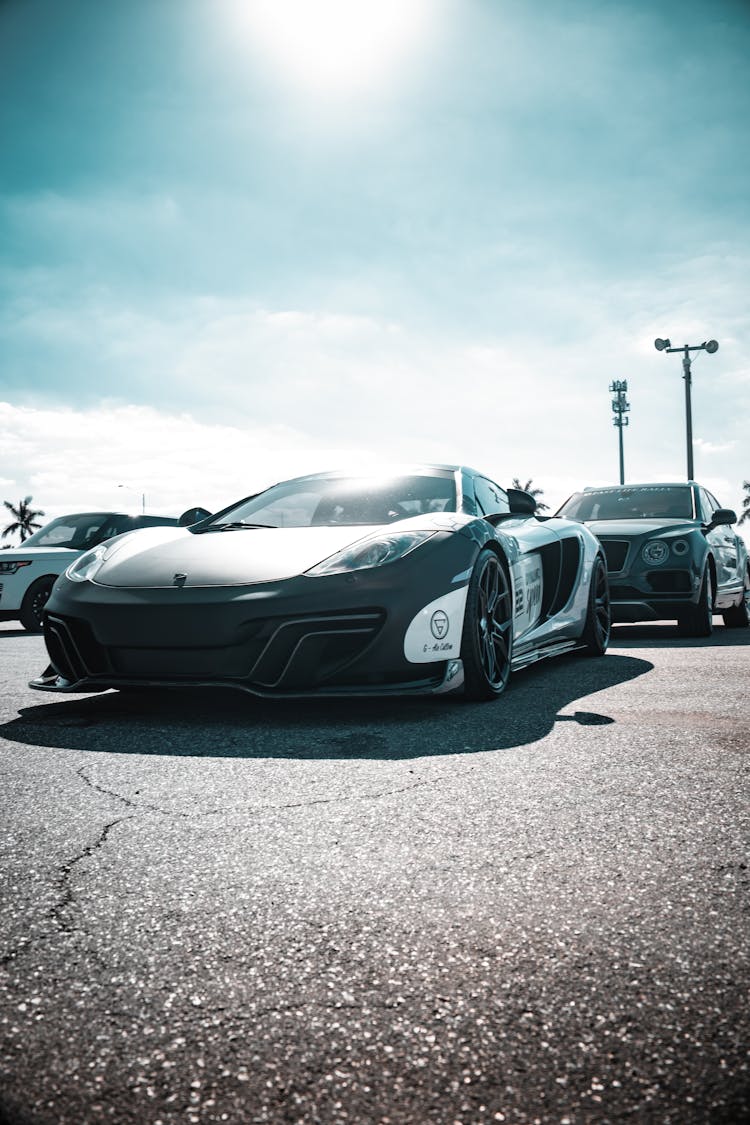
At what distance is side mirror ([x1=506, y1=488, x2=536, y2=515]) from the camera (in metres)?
5.53

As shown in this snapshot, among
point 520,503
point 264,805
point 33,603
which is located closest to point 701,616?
point 520,503

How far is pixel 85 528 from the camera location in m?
12.7

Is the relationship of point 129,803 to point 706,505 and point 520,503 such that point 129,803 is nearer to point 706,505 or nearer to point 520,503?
point 520,503

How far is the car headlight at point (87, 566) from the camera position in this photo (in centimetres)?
427

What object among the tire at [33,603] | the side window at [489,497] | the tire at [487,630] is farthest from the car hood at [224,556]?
the tire at [33,603]

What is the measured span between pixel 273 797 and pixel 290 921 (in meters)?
0.90

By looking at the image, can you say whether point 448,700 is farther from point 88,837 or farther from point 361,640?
point 88,837

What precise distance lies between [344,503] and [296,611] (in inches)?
66.1

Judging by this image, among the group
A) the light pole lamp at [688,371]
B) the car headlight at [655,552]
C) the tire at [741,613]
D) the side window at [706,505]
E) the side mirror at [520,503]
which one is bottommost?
the tire at [741,613]

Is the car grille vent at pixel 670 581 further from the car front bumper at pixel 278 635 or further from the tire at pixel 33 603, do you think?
the tire at pixel 33 603

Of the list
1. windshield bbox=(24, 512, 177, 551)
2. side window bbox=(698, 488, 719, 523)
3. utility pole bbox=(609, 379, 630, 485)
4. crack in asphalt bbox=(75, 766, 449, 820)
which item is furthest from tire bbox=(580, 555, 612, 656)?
utility pole bbox=(609, 379, 630, 485)

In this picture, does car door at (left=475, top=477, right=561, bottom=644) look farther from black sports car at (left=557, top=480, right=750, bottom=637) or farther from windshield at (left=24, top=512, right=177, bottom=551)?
windshield at (left=24, top=512, right=177, bottom=551)

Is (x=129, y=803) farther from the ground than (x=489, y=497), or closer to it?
closer to it

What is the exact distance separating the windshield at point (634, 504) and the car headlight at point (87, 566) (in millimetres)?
6005
